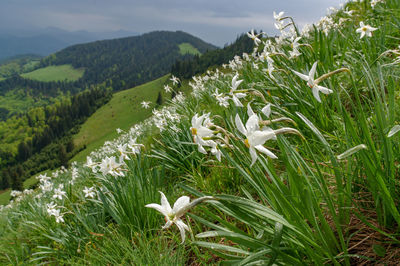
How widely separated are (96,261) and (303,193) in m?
2.22

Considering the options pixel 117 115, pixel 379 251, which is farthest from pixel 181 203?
pixel 117 115

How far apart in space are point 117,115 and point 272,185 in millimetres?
152047

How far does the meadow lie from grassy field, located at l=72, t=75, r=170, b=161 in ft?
412

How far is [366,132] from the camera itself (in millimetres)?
1377

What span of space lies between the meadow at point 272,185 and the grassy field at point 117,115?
412 feet

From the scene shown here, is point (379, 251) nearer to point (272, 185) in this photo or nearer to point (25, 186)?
point (272, 185)

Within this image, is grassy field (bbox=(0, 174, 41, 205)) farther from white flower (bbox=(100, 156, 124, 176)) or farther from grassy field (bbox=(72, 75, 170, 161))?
white flower (bbox=(100, 156, 124, 176))

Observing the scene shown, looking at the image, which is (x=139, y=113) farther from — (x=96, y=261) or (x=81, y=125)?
(x=96, y=261)

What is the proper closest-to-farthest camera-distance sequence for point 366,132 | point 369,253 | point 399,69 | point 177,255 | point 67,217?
1. point 366,132
2. point 369,253
3. point 177,255
4. point 399,69
5. point 67,217

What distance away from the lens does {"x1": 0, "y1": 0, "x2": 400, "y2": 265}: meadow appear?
1.35 metres

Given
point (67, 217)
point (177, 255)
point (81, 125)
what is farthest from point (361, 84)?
point (81, 125)

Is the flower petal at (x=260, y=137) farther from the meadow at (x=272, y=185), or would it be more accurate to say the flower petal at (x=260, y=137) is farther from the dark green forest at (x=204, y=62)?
the dark green forest at (x=204, y=62)

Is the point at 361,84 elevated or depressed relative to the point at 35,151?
elevated

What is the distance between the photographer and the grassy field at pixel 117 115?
131 m
